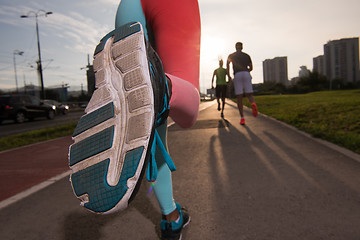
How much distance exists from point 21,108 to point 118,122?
17.2 m

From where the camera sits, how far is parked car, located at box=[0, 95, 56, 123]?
14562mm

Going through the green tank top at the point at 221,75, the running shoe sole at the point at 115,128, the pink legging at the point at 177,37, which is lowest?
the running shoe sole at the point at 115,128

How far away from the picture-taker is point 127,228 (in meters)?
1.79

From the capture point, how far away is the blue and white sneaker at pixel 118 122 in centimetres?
90

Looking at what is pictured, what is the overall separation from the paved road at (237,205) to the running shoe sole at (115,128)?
92cm

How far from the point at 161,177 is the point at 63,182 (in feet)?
6.56

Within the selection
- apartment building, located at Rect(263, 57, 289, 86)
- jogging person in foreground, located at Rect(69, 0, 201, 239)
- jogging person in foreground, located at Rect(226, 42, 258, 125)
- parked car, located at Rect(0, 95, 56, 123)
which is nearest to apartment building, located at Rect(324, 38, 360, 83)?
apartment building, located at Rect(263, 57, 289, 86)

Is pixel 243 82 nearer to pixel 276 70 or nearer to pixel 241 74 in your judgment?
pixel 241 74

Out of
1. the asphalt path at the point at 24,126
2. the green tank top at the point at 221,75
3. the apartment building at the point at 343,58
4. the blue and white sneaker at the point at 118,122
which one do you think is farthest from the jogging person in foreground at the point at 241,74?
the apartment building at the point at 343,58

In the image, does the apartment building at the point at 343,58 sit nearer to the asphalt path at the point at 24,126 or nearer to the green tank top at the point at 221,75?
the green tank top at the point at 221,75

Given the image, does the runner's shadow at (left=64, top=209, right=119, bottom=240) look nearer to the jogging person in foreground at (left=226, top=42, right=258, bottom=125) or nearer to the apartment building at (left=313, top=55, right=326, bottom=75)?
the jogging person in foreground at (left=226, top=42, right=258, bottom=125)

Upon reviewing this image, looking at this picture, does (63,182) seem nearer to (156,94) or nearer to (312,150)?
(156,94)

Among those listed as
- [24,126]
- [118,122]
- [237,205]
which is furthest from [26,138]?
[118,122]

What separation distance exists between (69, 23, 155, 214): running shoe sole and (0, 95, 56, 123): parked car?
54.1 ft
